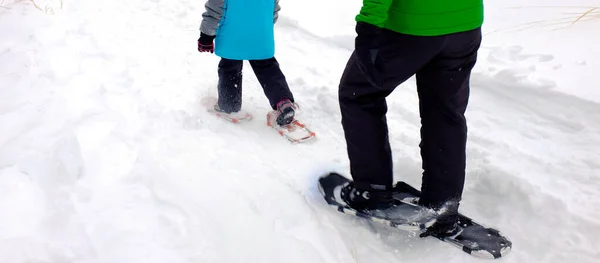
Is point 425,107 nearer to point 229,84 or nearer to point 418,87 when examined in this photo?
point 418,87

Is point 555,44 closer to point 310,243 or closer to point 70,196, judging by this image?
point 310,243

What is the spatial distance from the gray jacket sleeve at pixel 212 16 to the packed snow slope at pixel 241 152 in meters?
0.56

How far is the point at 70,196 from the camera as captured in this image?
6.24 ft

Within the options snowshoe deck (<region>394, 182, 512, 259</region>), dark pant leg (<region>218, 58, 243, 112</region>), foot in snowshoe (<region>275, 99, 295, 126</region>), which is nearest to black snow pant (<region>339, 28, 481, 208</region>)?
snowshoe deck (<region>394, 182, 512, 259</region>)

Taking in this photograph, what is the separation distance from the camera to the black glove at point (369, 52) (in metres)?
1.68

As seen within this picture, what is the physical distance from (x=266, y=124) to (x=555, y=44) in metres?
2.27

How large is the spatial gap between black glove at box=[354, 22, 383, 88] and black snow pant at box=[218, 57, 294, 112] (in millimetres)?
1241

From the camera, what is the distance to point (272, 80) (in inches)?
118

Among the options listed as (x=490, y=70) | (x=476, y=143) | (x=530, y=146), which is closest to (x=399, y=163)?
(x=476, y=143)

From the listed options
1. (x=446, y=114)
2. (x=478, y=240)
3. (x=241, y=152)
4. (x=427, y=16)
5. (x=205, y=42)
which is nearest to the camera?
(x=427, y=16)

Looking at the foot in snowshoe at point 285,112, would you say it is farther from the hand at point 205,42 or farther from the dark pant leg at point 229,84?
the hand at point 205,42

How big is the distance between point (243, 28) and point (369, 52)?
4.24 ft

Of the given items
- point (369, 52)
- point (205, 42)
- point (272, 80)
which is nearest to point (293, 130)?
point (272, 80)

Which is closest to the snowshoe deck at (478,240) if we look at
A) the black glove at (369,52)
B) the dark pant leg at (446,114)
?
the dark pant leg at (446,114)
